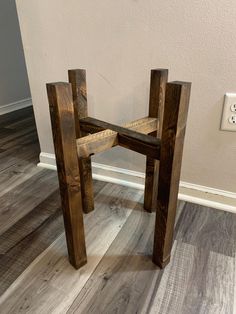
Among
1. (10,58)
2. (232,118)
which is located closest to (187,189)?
(232,118)

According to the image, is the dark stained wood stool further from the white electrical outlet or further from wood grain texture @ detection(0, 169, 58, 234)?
wood grain texture @ detection(0, 169, 58, 234)

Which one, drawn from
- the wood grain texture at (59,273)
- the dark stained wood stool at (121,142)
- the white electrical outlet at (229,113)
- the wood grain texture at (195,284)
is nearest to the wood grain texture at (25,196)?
the wood grain texture at (59,273)

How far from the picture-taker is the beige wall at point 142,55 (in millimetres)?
721

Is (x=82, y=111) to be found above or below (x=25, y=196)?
above

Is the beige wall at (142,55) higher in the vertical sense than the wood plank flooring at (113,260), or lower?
higher

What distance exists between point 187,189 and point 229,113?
0.32 meters

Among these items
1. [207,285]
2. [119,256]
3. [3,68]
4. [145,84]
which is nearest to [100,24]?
[145,84]

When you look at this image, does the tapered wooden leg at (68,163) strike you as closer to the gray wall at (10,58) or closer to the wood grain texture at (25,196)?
the wood grain texture at (25,196)

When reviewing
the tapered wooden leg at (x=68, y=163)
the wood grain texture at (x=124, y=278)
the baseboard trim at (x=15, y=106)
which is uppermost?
the tapered wooden leg at (x=68, y=163)

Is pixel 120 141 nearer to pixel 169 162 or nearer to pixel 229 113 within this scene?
pixel 169 162

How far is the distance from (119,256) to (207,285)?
0.24 m

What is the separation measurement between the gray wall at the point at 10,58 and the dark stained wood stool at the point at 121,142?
176 centimetres

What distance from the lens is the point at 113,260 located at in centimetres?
69

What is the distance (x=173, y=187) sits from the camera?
568 millimetres
